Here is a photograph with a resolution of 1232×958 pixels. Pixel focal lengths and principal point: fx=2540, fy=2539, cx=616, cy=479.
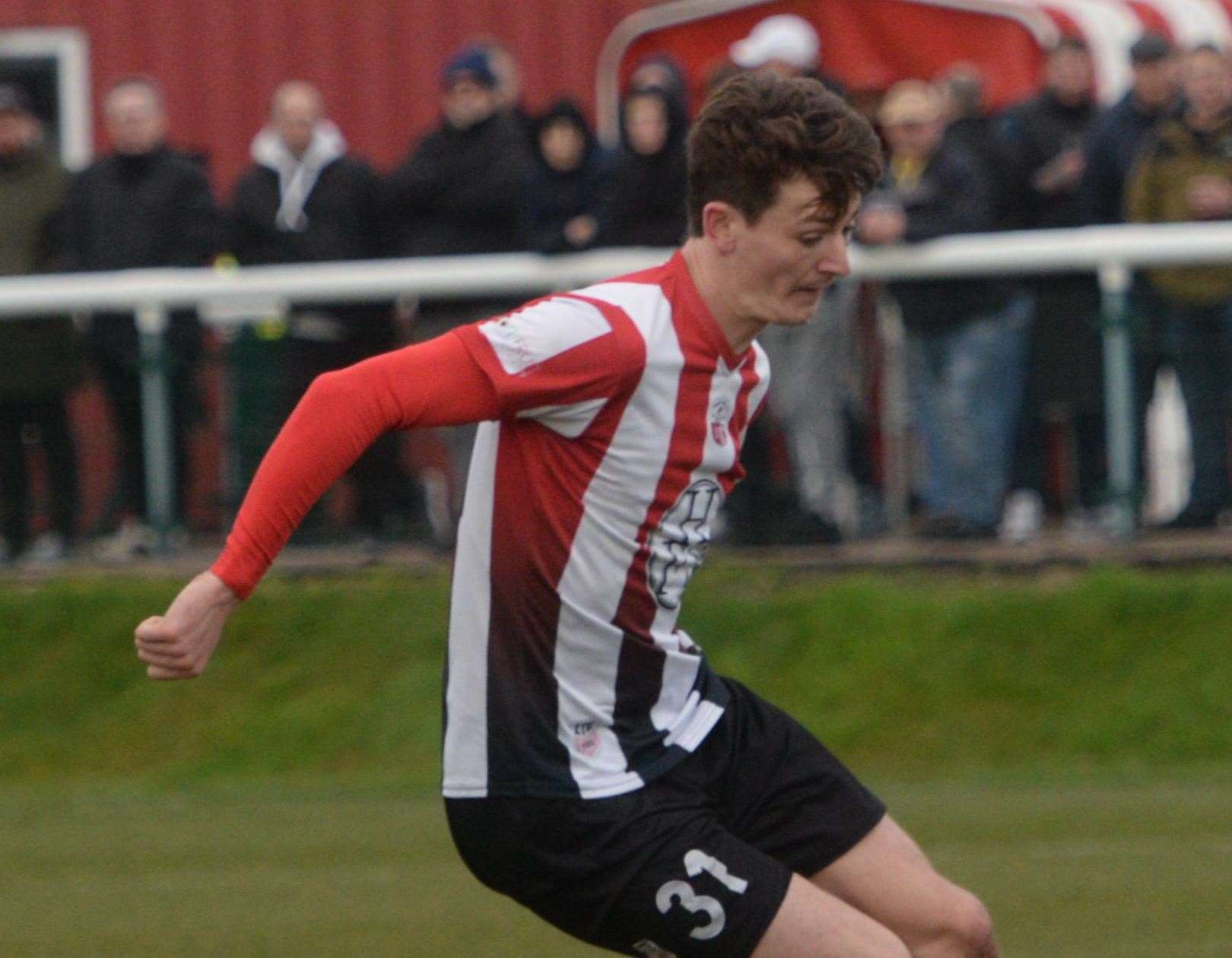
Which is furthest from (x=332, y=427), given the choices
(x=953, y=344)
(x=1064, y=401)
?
(x=1064, y=401)

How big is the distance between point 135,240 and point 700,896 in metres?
7.40

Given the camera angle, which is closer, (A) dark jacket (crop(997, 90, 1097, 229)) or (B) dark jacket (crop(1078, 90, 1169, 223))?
(B) dark jacket (crop(1078, 90, 1169, 223))

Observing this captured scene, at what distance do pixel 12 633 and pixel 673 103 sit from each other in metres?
3.65

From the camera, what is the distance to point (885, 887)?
4.68 meters

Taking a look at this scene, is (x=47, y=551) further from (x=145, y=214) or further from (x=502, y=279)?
(x=502, y=279)

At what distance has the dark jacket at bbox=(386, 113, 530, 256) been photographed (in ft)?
35.8

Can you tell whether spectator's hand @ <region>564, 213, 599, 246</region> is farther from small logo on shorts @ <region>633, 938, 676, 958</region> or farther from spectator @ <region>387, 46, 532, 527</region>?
small logo on shorts @ <region>633, 938, 676, 958</region>

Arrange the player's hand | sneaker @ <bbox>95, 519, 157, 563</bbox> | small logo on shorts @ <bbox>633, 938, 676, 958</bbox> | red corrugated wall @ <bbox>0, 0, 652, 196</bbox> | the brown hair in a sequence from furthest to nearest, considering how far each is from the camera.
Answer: red corrugated wall @ <bbox>0, 0, 652, 196</bbox>
sneaker @ <bbox>95, 519, 157, 563</bbox>
small logo on shorts @ <bbox>633, 938, 676, 958</bbox>
the brown hair
the player's hand

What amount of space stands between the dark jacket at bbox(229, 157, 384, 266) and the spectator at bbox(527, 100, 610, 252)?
2.72ft

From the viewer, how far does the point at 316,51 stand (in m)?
16.4

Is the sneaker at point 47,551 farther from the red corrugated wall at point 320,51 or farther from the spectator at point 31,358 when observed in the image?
the red corrugated wall at point 320,51

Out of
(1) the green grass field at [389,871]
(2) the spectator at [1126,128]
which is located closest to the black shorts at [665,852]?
(1) the green grass field at [389,871]

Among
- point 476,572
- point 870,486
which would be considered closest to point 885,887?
point 476,572

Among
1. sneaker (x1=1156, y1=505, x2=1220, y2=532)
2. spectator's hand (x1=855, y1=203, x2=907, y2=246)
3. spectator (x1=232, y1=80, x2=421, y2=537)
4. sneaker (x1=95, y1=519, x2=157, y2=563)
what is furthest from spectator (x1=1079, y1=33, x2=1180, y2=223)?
sneaker (x1=95, y1=519, x2=157, y2=563)
